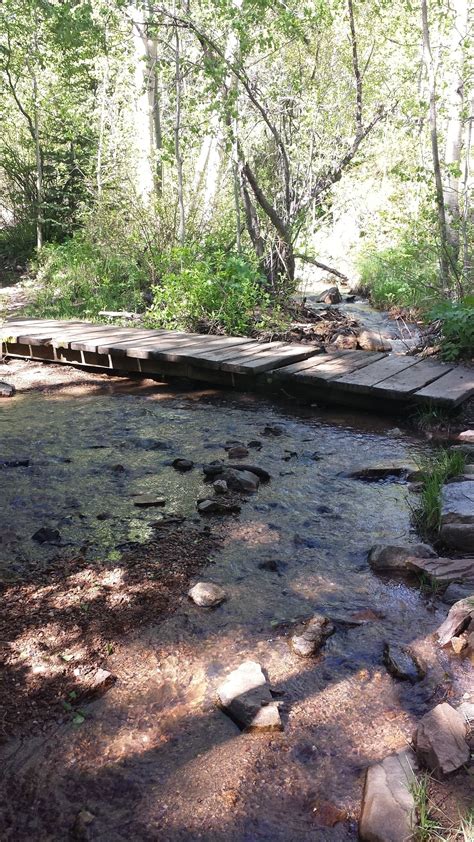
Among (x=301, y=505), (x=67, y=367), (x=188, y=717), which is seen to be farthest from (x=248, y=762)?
(x=67, y=367)

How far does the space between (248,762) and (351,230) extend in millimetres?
16101

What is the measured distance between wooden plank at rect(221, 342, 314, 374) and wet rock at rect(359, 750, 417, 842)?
3.96m

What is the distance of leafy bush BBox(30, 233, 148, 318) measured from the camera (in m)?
9.42

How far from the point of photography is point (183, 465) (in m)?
4.08

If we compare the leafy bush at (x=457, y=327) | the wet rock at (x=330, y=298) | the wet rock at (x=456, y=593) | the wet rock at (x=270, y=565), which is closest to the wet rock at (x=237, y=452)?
the wet rock at (x=270, y=565)

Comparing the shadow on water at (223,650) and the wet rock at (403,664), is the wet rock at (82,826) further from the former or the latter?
the wet rock at (403,664)

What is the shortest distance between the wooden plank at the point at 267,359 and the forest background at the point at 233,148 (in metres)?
1.05

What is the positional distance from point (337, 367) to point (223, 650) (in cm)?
365

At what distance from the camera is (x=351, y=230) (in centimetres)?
1655

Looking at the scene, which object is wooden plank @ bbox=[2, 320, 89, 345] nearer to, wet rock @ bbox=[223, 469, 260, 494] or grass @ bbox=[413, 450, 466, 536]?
wet rock @ bbox=[223, 469, 260, 494]

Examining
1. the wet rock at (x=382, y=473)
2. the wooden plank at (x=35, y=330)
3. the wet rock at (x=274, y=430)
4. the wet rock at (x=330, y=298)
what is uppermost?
the wooden plank at (x=35, y=330)

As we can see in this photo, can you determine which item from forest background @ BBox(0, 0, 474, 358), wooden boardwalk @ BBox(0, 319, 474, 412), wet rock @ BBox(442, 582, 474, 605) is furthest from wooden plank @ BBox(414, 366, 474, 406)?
wet rock @ BBox(442, 582, 474, 605)

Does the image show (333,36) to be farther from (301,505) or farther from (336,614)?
(336,614)

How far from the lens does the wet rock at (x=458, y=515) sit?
3004 mm
